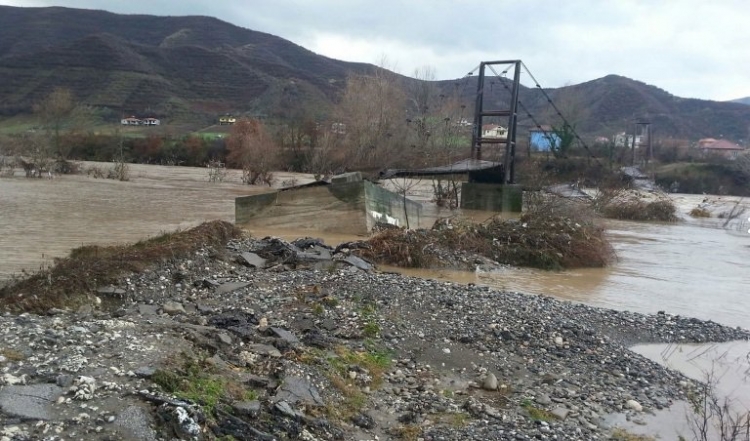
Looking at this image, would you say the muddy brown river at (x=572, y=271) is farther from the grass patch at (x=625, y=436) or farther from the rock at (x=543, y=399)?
the rock at (x=543, y=399)

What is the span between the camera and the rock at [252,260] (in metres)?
11.7

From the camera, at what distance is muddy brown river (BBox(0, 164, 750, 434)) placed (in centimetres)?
1302

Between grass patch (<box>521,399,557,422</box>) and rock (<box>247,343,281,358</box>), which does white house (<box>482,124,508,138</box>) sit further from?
rock (<box>247,343,281,358</box>)

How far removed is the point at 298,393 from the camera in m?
5.71

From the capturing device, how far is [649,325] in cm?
1057

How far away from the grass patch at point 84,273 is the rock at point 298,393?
11.7 feet

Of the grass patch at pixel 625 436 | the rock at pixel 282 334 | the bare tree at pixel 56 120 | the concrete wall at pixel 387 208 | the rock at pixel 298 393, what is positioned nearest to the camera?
the rock at pixel 298 393

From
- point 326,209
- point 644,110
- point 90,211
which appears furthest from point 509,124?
point 644,110

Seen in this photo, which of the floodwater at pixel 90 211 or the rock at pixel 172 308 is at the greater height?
the rock at pixel 172 308

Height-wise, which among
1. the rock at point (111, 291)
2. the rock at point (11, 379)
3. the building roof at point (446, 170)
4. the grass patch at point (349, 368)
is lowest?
the grass patch at point (349, 368)

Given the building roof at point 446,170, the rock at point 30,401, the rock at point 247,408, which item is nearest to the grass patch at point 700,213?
the building roof at point 446,170

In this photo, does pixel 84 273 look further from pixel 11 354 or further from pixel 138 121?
pixel 138 121

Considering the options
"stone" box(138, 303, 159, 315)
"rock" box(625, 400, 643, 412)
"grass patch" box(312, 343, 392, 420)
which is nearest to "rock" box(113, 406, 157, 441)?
"grass patch" box(312, 343, 392, 420)

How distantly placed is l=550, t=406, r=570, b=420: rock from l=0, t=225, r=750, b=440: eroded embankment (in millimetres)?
25
